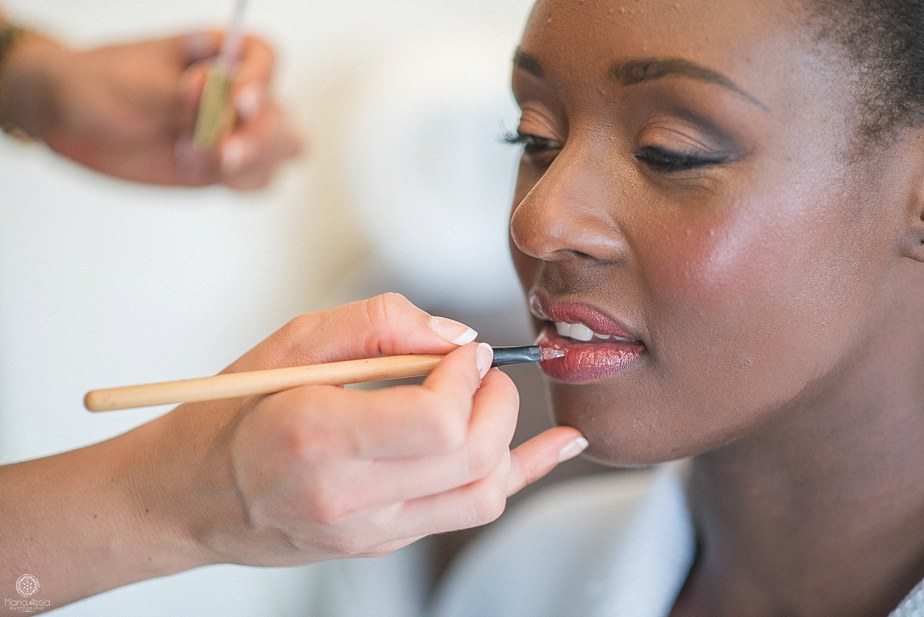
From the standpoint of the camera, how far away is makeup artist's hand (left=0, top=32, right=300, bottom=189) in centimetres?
134

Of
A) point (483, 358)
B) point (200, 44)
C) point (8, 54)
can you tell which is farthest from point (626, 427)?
point (8, 54)

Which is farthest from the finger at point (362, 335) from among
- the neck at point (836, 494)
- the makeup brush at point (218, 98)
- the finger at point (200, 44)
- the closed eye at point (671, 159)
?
the finger at point (200, 44)

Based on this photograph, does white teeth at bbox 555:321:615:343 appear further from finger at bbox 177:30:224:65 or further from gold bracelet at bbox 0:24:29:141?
gold bracelet at bbox 0:24:29:141

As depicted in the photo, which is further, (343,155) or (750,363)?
(343,155)

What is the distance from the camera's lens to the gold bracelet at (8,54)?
1.39 meters

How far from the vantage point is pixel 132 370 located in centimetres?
207

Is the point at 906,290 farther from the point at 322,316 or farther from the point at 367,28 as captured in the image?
the point at 367,28

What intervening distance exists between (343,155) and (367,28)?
287mm

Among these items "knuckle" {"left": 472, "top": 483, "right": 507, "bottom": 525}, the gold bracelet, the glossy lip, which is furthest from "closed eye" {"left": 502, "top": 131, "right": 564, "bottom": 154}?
the gold bracelet

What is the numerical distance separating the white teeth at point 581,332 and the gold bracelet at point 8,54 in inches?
38.7

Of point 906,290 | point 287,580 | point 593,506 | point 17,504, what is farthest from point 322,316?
point 287,580

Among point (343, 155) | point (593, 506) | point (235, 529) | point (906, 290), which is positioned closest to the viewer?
point (235, 529)

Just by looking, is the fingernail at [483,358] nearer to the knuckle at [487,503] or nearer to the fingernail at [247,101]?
the knuckle at [487,503]

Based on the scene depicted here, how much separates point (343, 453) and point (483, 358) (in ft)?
0.46
